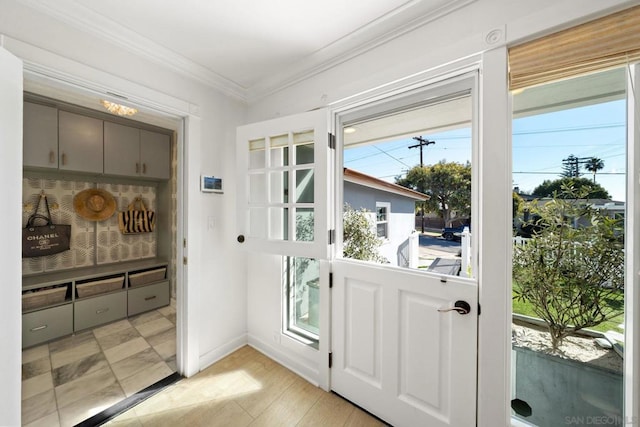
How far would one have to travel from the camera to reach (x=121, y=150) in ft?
Answer: 9.66

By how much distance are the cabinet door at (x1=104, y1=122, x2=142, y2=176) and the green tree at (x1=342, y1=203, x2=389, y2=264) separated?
115 inches

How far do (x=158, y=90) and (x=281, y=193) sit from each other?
116 centimetres

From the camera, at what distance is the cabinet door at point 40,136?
2275 millimetres

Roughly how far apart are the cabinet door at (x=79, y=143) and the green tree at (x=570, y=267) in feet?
13.0

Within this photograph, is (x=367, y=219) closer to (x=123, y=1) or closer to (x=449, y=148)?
(x=449, y=148)

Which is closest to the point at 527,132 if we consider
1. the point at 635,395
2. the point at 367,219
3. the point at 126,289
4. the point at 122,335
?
the point at 367,219

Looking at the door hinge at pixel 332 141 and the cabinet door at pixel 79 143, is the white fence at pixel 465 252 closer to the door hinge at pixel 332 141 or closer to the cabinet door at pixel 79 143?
the door hinge at pixel 332 141

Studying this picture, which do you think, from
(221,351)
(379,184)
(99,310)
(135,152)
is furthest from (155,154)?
(379,184)

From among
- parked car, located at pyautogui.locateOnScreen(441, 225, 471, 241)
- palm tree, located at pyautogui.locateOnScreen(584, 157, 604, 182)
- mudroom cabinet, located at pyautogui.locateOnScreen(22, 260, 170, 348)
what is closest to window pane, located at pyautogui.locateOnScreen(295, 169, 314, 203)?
parked car, located at pyautogui.locateOnScreen(441, 225, 471, 241)

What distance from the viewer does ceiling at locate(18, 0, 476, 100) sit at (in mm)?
1284

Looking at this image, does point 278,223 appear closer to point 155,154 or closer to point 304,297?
point 304,297

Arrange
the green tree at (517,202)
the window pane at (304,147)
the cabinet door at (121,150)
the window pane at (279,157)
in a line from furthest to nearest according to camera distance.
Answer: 1. the cabinet door at (121,150)
2. the window pane at (279,157)
3. the window pane at (304,147)
4. the green tree at (517,202)

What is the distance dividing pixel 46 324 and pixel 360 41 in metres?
3.82

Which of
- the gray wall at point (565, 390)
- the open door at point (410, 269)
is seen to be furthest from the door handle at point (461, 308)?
the gray wall at point (565, 390)
